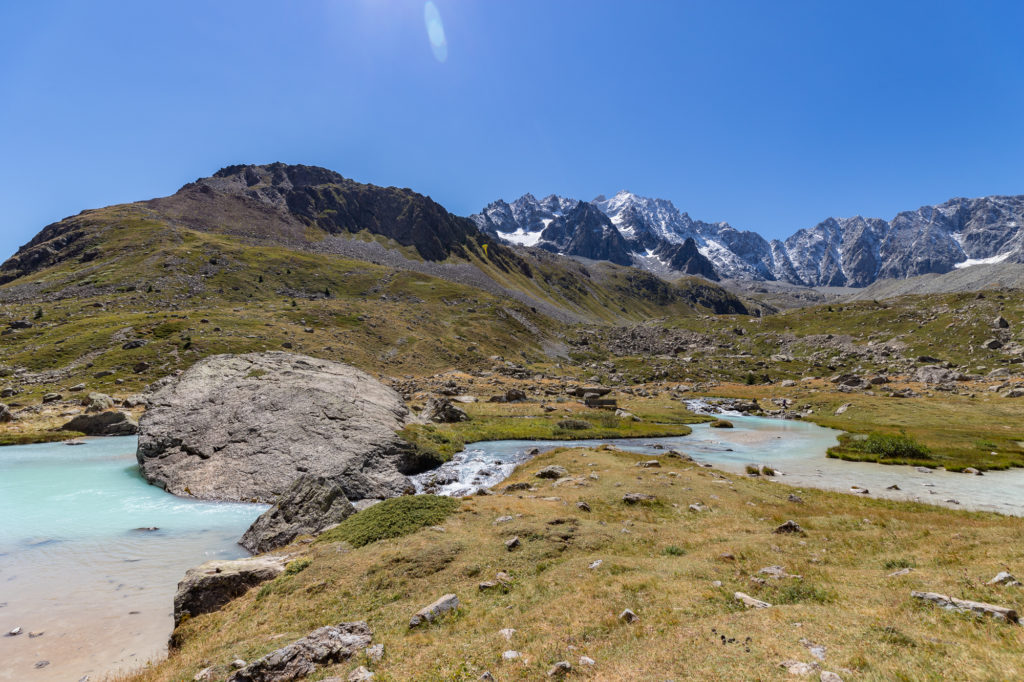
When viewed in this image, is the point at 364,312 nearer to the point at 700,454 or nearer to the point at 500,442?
the point at 500,442

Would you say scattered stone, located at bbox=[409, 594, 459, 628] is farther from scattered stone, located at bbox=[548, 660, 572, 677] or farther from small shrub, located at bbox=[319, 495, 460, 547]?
small shrub, located at bbox=[319, 495, 460, 547]

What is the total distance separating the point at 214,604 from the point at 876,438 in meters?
57.6

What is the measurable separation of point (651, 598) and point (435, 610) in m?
6.50

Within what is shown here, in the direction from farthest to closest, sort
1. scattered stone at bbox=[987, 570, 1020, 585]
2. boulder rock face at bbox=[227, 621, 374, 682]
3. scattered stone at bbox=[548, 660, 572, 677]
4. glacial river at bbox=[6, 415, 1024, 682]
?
glacial river at bbox=[6, 415, 1024, 682] → scattered stone at bbox=[987, 570, 1020, 585] → boulder rock face at bbox=[227, 621, 374, 682] → scattered stone at bbox=[548, 660, 572, 677]

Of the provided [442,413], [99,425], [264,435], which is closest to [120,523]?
[264,435]

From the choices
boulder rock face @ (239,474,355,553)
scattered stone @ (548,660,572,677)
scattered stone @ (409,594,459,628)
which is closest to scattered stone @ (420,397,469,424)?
boulder rock face @ (239,474,355,553)

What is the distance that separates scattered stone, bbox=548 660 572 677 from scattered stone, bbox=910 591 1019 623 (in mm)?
9726

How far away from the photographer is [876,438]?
45625mm

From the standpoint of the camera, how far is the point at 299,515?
74.2 feet

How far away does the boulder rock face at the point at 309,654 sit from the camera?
10219 millimetres

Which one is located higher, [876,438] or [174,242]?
[174,242]

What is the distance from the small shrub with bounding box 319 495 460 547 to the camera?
19.2 m

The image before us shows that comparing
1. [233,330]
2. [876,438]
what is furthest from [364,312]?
[876,438]

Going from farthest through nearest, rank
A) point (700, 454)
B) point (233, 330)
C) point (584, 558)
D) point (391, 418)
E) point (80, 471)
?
point (233, 330), point (700, 454), point (391, 418), point (80, 471), point (584, 558)
